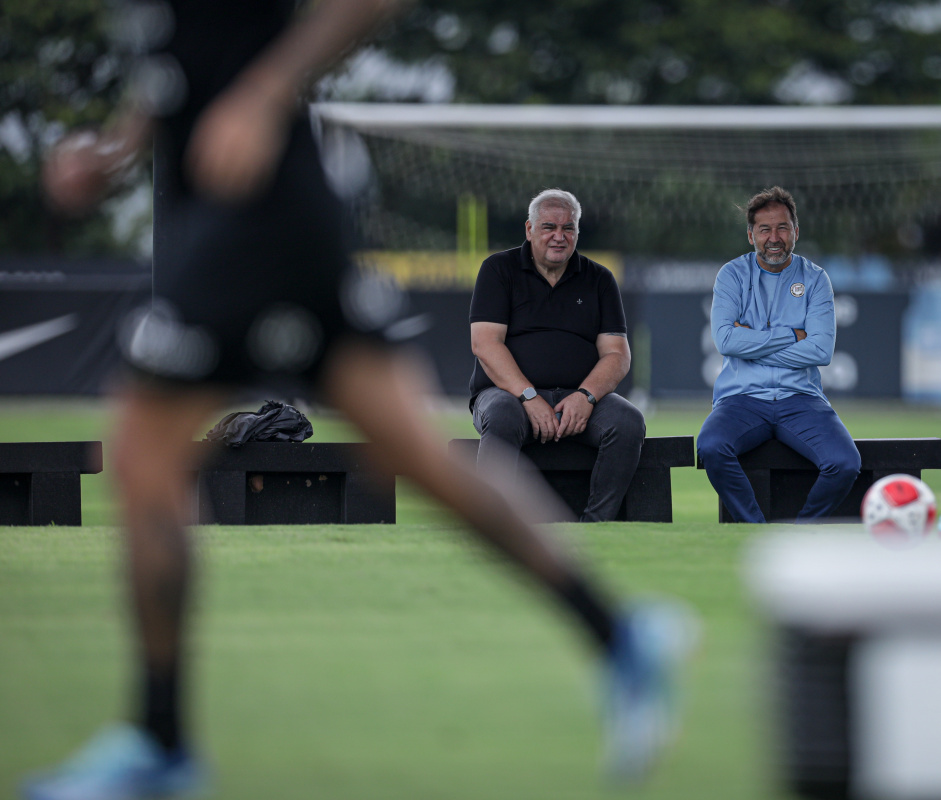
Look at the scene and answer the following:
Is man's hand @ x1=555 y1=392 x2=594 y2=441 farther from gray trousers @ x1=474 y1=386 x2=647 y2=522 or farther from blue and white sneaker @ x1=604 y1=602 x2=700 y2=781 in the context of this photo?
blue and white sneaker @ x1=604 y1=602 x2=700 y2=781

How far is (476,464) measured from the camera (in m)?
5.77

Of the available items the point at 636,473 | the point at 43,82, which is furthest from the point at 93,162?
the point at 43,82

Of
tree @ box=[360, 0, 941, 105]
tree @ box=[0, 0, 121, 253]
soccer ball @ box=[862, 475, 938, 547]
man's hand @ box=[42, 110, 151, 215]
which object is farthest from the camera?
tree @ box=[360, 0, 941, 105]

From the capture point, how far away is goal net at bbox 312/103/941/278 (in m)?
13.1

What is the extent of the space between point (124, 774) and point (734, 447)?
4048mm

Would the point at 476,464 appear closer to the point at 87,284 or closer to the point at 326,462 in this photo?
the point at 326,462

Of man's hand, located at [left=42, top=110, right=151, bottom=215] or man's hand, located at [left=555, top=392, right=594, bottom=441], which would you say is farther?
man's hand, located at [left=555, top=392, right=594, bottom=441]

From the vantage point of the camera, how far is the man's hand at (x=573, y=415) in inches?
232

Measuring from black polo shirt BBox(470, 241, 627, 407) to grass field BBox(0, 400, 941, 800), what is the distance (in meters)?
1.21

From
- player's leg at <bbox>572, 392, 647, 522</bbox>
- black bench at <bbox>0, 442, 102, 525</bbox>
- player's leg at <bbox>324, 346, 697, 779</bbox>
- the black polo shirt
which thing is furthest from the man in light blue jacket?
player's leg at <bbox>324, 346, 697, 779</bbox>

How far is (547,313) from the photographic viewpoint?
6.23m

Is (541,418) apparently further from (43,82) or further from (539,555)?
(43,82)

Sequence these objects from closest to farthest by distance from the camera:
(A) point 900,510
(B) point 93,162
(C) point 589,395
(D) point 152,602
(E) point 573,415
Answer: 1. (D) point 152,602
2. (B) point 93,162
3. (A) point 900,510
4. (E) point 573,415
5. (C) point 589,395

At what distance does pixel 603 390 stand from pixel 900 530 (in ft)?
5.54
